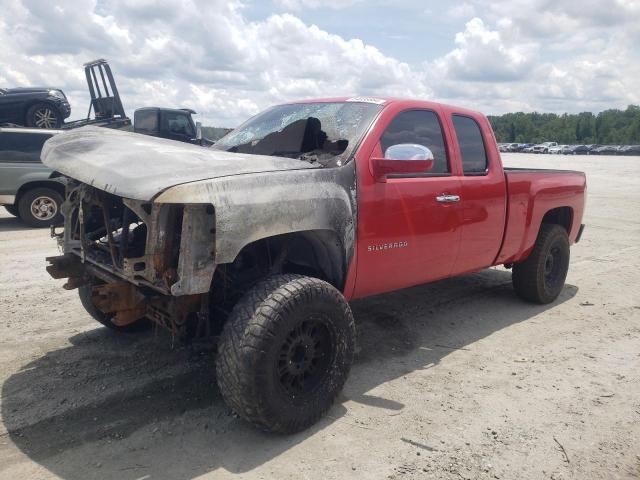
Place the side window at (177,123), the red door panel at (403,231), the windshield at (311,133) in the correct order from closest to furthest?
the red door panel at (403,231) → the windshield at (311,133) → the side window at (177,123)

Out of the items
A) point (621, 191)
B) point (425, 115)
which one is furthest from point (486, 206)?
point (621, 191)

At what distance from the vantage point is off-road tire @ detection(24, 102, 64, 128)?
13.1 metres

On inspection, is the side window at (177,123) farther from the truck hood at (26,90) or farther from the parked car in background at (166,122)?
the truck hood at (26,90)

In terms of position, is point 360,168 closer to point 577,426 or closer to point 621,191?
point 577,426

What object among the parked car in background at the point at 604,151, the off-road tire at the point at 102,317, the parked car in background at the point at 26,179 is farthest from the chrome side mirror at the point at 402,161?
the parked car in background at the point at 604,151

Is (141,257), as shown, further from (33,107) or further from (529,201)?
(33,107)

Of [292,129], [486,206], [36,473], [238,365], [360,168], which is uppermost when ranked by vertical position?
[292,129]

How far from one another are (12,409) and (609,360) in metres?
4.27

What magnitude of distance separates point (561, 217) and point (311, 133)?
11.3 feet

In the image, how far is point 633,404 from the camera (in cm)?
357

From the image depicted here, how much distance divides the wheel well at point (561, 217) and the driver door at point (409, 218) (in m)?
2.08

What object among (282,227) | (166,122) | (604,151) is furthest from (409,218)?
(604,151)

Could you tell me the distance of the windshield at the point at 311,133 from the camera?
379 cm

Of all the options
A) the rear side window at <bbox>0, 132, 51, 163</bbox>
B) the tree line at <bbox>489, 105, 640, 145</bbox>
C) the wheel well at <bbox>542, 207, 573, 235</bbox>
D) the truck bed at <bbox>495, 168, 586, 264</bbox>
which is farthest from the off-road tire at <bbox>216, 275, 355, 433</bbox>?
the tree line at <bbox>489, 105, 640, 145</bbox>
